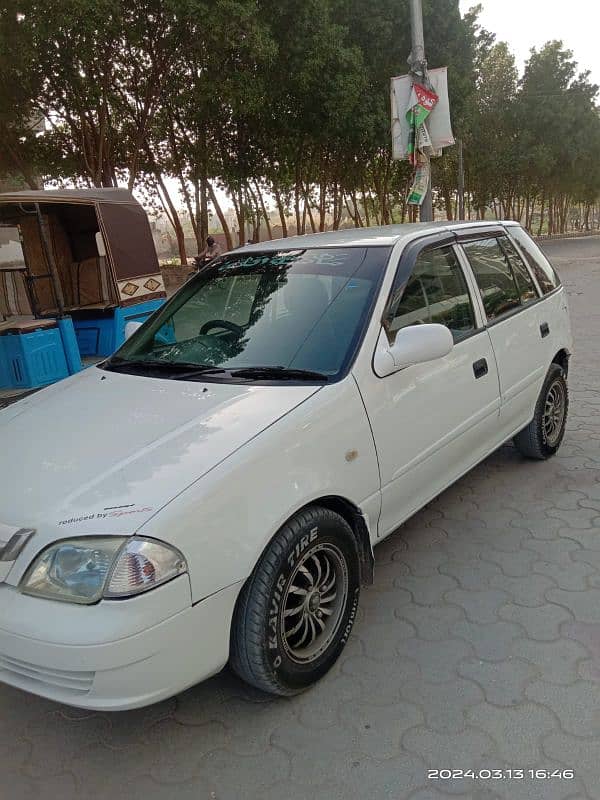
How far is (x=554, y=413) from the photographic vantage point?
179 inches

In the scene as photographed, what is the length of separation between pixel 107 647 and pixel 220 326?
1821 mm

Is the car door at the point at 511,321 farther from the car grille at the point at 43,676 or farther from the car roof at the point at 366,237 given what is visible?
the car grille at the point at 43,676

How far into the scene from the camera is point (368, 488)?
2.70m

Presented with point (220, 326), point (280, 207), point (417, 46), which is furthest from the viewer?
point (280, 207)

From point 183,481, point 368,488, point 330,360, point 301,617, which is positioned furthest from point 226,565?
point 330,360

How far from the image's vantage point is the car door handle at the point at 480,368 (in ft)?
11.3

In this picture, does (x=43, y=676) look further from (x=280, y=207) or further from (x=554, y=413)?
(x=280, y=207)

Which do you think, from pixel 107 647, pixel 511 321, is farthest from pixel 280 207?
pixel 107 647

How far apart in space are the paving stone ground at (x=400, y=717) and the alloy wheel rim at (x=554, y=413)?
1266 mm

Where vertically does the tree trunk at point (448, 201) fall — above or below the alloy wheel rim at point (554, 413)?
above

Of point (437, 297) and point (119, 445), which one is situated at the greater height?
point (437, 297)

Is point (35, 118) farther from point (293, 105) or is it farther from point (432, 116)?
point (432, 116)

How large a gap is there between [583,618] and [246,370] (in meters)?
1.84

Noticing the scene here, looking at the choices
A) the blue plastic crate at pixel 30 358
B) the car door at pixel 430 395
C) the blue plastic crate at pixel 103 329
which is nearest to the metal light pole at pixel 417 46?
the blue plastic crate at pixel 103 329
